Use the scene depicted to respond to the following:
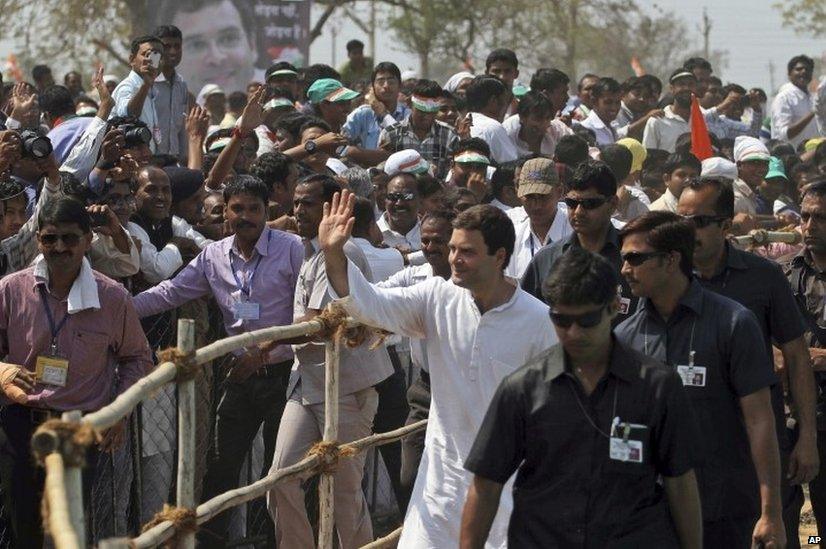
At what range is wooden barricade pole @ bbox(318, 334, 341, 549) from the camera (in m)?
7.13

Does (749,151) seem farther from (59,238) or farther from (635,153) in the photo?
(59,238)

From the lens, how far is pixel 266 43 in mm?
21609

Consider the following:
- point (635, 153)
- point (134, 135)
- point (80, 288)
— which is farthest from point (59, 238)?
point (635, 153)

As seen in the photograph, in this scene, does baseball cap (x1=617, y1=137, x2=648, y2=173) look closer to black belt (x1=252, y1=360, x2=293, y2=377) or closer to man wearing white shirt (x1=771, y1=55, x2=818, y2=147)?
black belt (x1=252, y1=360, x2=293, y2=377)

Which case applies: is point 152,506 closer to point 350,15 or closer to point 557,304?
point 557,304

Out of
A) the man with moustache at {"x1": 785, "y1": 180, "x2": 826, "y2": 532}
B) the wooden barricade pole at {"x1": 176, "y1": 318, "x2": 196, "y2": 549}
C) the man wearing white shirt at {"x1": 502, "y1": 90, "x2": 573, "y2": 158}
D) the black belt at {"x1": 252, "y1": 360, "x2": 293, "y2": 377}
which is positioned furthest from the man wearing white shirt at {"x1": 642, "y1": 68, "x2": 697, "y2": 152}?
the wooden barricade pole at {"x1": 176, "y1": 318, "x2": 196, "y2": 549}

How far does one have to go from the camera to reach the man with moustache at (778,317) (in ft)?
21.8

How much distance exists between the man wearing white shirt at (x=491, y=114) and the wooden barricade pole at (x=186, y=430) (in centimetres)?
727

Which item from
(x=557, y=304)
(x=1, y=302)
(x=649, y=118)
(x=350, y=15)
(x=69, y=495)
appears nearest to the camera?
(x=69, y=495)

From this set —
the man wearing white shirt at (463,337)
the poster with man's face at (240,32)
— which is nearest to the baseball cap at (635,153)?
the man wearing white shirt at (463,337)

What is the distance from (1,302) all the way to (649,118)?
374 inches

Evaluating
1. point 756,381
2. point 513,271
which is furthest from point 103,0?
point 756,381

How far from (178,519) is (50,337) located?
7.03ft

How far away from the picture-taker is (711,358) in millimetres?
5953
